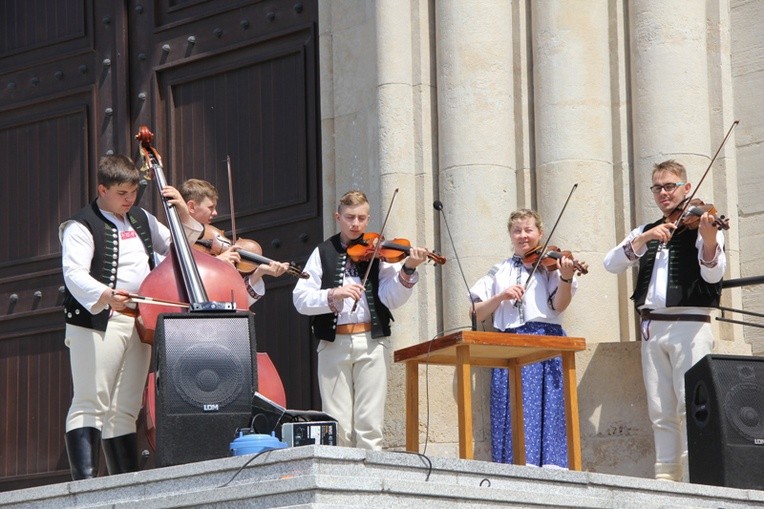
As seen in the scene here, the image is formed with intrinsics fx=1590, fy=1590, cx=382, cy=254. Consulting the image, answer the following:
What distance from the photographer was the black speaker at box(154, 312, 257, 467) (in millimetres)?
5840

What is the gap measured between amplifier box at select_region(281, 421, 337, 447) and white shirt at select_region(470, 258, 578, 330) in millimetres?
1753

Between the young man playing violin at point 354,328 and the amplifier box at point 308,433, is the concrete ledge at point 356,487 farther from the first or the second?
the young man playing violin at point 354,328

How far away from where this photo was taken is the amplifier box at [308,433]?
5.51 m

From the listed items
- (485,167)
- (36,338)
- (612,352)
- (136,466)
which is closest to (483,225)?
(485,167)

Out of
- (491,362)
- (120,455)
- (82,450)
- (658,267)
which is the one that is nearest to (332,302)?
(491,362)

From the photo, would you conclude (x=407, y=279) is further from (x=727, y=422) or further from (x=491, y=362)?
(x=727, y=422)

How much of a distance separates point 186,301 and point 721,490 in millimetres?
2230

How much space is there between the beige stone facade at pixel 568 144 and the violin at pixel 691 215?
0.54 m

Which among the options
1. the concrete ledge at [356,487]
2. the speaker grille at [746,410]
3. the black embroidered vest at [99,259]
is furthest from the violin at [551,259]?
the black embroidered vest at [99,259]

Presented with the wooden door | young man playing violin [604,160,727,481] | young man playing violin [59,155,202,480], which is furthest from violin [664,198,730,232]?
the wooden door

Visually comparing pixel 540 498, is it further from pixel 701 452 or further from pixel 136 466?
pixel 136 466

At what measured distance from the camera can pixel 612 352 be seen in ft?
24.1

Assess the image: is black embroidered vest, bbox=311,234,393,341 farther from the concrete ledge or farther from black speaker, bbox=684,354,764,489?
the concrete ledge

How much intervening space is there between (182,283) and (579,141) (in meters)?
2.21
